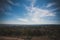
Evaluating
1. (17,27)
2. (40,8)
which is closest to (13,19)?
(17,27)

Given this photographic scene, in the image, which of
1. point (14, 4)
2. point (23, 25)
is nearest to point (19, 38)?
point (23, 25)

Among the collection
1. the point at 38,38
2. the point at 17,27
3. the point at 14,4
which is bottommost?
the point at 38,38

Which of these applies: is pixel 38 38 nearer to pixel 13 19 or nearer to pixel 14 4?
pixel 13 19

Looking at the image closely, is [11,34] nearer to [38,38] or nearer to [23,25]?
[23,25]

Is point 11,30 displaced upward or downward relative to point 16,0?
downward

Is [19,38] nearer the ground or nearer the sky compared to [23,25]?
nearer the ground

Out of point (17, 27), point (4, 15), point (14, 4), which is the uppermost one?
point (14, 4)
